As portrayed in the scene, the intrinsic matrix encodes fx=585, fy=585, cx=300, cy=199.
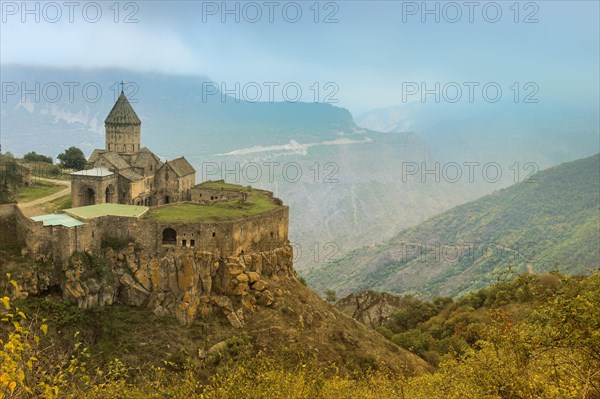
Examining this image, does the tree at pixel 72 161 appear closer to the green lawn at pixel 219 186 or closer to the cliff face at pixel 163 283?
the green lawn at pixel 219 186

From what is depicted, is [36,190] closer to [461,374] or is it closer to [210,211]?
[210,211]

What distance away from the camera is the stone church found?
120 ft

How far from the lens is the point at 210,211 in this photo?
116 ft

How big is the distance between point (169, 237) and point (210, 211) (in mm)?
4058

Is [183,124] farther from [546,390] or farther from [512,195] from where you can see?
[546,390]

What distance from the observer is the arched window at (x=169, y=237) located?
31750 mm

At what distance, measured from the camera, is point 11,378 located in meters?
10.1

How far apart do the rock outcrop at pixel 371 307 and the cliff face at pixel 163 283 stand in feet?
60.1

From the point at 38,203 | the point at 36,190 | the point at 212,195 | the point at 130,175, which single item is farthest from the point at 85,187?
the point at 212,195

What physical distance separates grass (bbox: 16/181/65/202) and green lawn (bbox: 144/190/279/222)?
30.7ft

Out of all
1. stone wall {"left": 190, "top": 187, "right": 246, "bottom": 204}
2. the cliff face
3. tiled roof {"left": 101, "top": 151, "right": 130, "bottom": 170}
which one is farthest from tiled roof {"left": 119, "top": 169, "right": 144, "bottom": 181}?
the cliff face

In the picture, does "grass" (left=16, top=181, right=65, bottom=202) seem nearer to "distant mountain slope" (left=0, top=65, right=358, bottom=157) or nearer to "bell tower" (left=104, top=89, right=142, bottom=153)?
"bell tower" (left=104, top=89, right=142, bottom=153)

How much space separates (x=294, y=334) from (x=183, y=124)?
158048 mm

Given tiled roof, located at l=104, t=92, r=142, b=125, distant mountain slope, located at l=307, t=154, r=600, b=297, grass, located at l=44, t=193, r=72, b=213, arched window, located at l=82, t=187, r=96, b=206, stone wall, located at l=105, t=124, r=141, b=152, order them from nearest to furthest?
grass, located at l=44, t=193, r=72, b=213
arched window, located at l=82, t=187, r=96, b=206
tiled roof, located at l=104, t=92, r=142, b=125
stone wall, located at l=105, t=124, r=141, b=152
distant mountain slope, located at l=307, t=154, r=600, b=297
